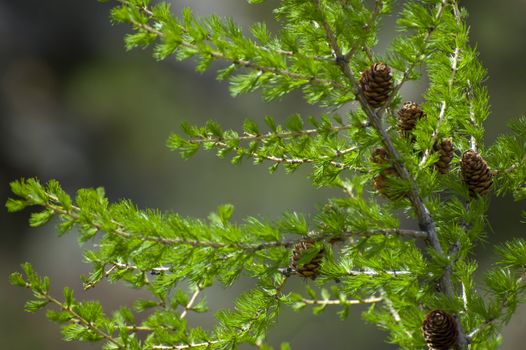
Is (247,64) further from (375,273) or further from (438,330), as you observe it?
(438,330)

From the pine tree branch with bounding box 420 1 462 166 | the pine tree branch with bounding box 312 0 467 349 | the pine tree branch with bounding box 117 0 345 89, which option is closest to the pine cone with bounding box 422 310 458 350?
the pine tree branch with bounding box 312 0 467 349

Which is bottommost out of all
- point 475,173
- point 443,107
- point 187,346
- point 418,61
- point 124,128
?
point 124,128

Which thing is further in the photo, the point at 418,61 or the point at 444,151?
the point at 444,151

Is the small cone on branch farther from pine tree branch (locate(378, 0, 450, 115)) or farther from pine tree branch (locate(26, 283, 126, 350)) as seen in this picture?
pine tree branch (locate(26, 283, 126, 350))

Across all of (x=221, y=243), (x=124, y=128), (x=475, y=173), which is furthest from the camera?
(x=124, y=128)

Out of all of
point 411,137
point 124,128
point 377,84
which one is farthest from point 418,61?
point 124,128
